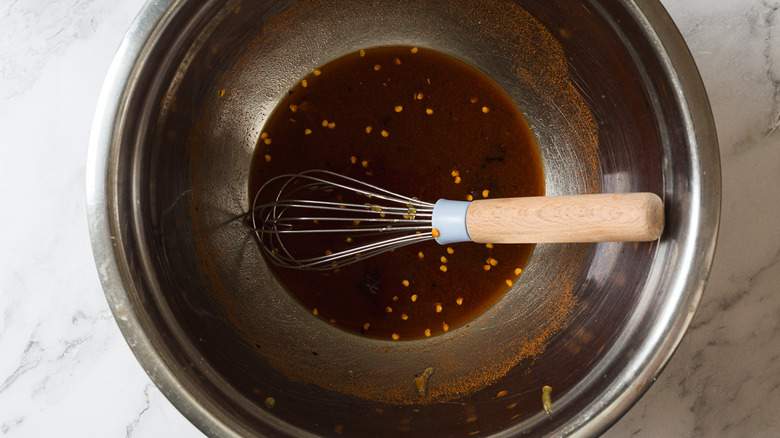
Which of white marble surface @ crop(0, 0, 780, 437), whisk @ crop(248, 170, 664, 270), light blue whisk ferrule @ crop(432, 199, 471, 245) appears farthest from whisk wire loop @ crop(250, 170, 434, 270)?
white marble surface @ crop(0, 0, 780, 437)

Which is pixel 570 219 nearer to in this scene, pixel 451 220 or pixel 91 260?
pixel 451 220

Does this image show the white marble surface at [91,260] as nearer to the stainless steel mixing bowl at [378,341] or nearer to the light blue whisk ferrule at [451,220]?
the stainless steel mixing bowl at [378,341]

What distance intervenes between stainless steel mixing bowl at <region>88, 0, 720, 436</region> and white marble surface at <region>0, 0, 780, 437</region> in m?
0.24

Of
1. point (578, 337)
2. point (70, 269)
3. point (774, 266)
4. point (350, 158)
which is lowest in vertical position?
point (578, 337)

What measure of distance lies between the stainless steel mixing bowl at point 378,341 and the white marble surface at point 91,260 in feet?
0.78

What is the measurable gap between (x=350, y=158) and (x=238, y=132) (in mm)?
239

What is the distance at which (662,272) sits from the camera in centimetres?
84

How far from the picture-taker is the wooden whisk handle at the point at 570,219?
740 mm

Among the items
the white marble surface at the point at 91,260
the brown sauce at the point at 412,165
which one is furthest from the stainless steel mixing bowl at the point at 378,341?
the white marble surface at the point at 91,260

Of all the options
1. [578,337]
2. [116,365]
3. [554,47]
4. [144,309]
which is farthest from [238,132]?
[578,337]

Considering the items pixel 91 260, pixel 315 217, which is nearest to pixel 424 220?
pixel 315 217

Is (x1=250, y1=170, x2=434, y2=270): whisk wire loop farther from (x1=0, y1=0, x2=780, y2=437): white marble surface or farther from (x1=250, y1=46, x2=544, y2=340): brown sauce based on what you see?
(x1=0, y1=0, x2=780, y2=437): white marble surface

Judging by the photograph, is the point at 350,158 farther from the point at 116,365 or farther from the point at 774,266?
the point at 774,266

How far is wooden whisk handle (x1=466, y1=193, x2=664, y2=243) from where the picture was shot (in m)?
0.74
